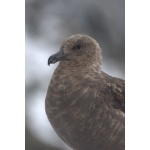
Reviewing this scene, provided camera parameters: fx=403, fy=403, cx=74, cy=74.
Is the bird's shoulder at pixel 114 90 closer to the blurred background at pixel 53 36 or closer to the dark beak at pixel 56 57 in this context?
the blurred background at pixel 53 36

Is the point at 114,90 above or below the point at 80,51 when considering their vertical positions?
below

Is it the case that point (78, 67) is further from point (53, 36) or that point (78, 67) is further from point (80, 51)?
point (53, 36)

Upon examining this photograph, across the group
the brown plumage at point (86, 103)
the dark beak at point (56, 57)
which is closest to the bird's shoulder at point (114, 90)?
the brown plumage at point (86, 103)

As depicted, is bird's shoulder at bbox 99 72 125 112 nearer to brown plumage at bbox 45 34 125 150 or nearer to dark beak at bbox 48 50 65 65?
brown plumage at bbox 45 34 125 150

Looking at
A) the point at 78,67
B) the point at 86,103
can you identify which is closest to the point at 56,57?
the point at 78,67

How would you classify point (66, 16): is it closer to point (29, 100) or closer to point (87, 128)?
point (29, 100)
